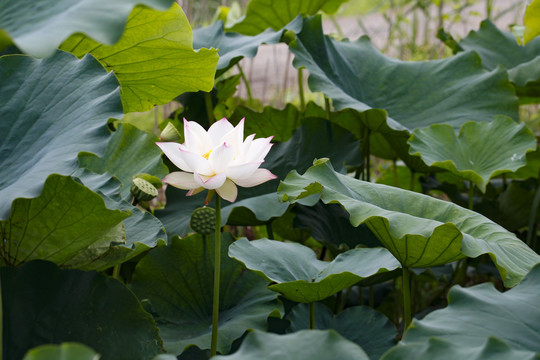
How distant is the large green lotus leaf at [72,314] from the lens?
870 mm

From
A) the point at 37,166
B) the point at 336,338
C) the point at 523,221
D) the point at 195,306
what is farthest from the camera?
the point at 523,221

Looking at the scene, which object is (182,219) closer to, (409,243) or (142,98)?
(142,98)

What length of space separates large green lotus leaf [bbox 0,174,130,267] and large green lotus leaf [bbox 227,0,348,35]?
99cm

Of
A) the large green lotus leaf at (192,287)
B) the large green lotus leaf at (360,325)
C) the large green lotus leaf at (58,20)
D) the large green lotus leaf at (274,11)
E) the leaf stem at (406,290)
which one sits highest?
the large green lotus leaf at (58,20)

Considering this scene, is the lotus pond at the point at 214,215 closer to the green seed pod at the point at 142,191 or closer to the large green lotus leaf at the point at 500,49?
the green seed pod at the point at 142,191

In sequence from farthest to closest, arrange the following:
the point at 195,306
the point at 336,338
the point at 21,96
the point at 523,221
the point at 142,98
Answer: the point at 523,221 → the point at 142,98 → the point at 195,306 → the point at 21,96 → the point at 336,338

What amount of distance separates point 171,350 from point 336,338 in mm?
449

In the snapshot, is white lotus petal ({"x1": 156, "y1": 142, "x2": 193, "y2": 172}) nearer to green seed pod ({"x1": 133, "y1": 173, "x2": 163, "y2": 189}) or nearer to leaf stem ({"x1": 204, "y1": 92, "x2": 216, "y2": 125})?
green seed pod ({"x1": 133, "y1": 173, "x2": 163, "y2": 189})

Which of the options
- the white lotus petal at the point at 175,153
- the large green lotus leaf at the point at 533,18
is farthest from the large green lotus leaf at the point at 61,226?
the large green lotus leaf at the point at 533,18

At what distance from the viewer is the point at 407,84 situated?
171 centimetres

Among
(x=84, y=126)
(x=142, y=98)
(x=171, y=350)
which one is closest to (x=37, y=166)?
(x=84, y=126)

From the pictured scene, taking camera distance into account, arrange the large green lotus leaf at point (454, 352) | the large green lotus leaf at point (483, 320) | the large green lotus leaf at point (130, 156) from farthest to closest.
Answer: the large green lotus leaf at point (130, 156), the large green lotus leaf at point (483, 320), the large green lotus leaf at point (454, 352)

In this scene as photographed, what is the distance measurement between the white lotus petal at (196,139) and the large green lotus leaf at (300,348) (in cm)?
34

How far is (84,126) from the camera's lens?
894 mm
